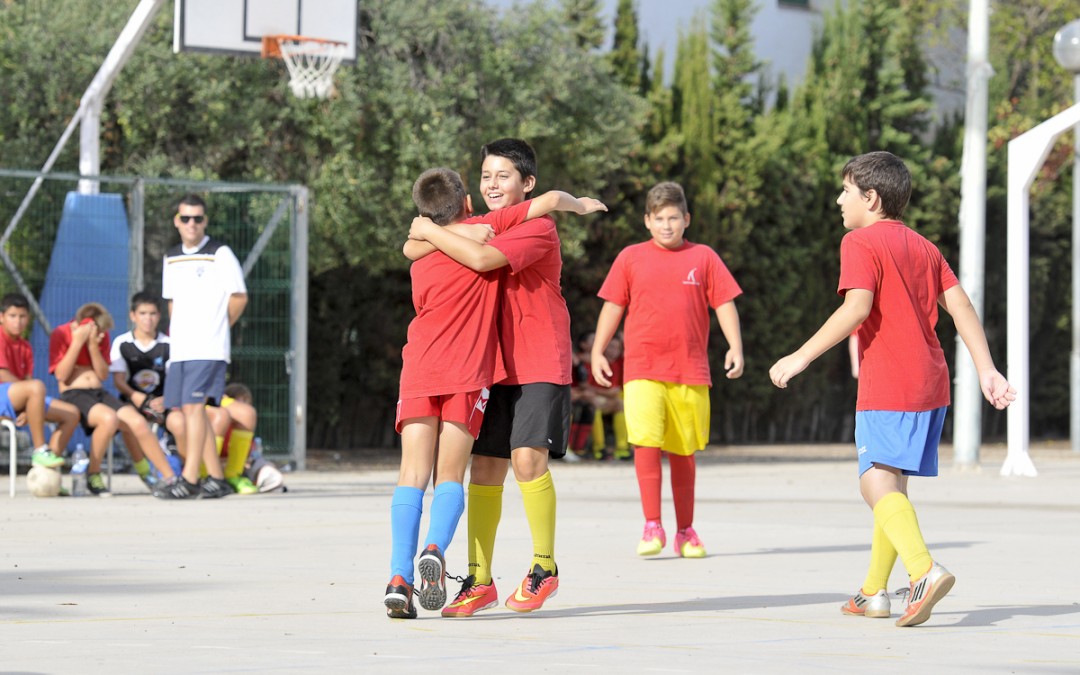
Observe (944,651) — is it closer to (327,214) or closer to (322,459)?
(327,214)

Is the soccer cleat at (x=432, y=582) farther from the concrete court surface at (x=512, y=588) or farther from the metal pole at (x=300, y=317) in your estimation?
the metal pole at (x=300, y=317)

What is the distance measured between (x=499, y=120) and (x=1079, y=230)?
8692 mm

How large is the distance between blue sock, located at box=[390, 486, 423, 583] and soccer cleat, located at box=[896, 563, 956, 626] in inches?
66.8

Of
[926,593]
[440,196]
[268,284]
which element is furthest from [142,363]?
[926,593]

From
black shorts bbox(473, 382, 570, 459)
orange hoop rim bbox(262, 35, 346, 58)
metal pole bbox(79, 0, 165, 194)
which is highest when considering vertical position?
orange hoop rim bbox(262, 35, 346, 58)

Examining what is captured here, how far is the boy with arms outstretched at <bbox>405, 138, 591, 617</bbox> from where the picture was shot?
6.62 m

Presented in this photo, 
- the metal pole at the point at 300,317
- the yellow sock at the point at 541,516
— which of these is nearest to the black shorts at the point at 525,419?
the yellow sock at the point at 541,516

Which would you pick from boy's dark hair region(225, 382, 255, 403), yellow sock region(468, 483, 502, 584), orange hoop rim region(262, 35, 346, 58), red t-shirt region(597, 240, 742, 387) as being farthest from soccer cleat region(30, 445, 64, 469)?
yellow sock region(468, 483, 502, 584)

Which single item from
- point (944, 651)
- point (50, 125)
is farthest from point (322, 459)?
point (944, 651)

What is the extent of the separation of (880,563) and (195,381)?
692 cm

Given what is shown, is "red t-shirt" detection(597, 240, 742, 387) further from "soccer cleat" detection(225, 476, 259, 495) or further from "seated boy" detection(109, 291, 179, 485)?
"seated boy" detection(109, 291, 179, 485)

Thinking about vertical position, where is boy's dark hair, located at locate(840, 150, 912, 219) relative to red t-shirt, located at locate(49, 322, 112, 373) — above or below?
above

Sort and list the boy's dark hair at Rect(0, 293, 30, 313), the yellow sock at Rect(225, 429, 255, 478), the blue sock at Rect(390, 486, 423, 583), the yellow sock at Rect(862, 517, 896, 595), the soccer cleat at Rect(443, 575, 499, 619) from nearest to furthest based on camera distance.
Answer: the blue sock at Rect(390, 486, 423, 583), the soccer cleat at Rect(443, 575, 499, 619), the yellow sock at Rect(862, 517, 896, 595), the boy's dark hair at Rect(0, 293, 30, 313), the yellow sock at Rect(225, 429, 255, 478)

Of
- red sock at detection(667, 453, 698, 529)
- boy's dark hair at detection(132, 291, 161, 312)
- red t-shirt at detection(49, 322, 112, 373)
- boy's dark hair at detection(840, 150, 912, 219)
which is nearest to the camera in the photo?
boy's dark hair at detection(840, 150, 912, 219)
